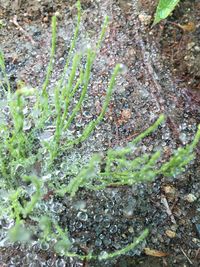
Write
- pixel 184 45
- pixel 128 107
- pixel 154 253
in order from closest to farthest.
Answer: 1. pixel 154 253
2. pixel 128 107
3. pixel 184 45

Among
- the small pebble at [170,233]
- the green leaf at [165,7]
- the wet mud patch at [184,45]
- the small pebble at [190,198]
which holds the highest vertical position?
the green leaf at [165,7]

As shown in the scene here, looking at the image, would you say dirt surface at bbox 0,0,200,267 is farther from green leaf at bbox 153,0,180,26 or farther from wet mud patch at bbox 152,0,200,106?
green leaf at bbox 153,0,180,26

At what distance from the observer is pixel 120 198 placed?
1.24 metres

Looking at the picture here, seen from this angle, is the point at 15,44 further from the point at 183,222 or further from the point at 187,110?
the point at 183,222

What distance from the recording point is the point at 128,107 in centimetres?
140

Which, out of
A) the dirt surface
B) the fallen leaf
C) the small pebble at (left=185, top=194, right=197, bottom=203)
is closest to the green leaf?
the dirt surface

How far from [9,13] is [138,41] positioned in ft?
1.55

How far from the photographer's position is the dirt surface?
3.92 feet

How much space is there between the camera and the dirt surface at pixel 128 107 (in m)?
1.20

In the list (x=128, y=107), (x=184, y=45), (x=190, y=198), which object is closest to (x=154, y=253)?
(x=190, y=198)

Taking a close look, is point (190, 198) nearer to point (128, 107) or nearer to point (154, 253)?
point (154, 253)

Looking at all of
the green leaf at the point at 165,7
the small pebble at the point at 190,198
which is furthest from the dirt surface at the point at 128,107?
the green leaf at the point at 165,7

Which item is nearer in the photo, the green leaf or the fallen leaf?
the fallen leaf

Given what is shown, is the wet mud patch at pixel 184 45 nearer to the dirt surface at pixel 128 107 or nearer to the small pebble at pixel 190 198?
the dirt surface at pixel 128 107
